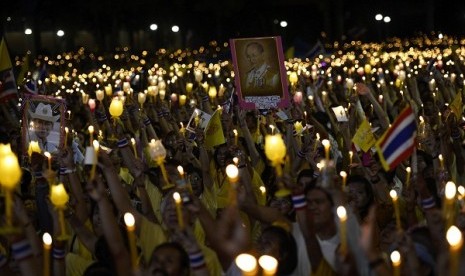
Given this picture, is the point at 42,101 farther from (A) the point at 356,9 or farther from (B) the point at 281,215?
(A) the point at 356,9

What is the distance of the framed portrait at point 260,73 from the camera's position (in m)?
11.0

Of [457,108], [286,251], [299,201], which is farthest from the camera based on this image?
[457,108]

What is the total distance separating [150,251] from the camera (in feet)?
19.9

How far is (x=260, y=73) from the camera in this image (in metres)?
11.1

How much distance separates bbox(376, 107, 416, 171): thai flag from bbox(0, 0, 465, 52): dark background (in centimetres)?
→ 4319

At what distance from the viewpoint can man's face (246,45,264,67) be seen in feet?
36.6

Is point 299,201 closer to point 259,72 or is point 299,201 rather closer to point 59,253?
point 59,253

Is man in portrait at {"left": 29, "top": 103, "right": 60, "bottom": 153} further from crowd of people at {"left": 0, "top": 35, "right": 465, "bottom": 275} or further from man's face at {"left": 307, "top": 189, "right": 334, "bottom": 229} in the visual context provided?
man's face at {"left": 307, "top": 189, "right": 334, "bottom": 229}

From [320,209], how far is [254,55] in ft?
18.1

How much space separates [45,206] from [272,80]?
157 inches

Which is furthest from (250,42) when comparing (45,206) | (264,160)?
(45,206)

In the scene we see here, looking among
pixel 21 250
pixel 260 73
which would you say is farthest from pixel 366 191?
pixel 260 73

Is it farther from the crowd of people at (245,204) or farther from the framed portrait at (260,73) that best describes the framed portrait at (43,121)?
the framed portrait at (260,73)

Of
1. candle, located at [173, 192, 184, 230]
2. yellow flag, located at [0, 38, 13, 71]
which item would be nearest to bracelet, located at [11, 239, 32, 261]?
candle, located at [173, 192, 184, 230]
